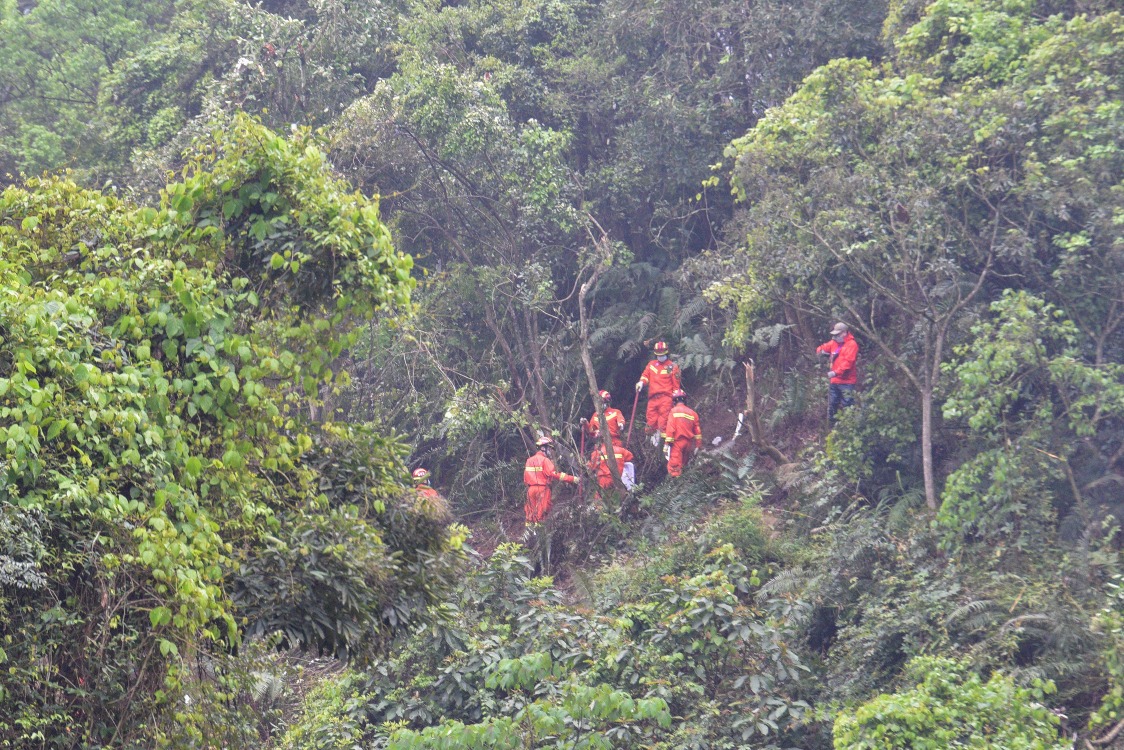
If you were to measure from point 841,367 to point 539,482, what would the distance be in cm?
408

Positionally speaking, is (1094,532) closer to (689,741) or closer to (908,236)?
(908,236)

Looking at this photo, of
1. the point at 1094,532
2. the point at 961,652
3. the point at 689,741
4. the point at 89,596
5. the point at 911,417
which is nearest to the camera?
the point at 89,596

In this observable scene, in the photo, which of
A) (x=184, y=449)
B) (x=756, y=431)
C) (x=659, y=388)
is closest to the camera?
(x=184, y=449)

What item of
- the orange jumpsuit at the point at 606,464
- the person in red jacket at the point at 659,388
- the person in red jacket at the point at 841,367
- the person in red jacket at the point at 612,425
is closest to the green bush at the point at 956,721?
the person in red jacket at the point at 841,367

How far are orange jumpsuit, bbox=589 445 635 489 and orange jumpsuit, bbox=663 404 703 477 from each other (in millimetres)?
696

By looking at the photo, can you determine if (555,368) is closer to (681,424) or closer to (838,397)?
(681,424)

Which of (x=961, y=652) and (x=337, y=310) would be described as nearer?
(x=337, y=310)

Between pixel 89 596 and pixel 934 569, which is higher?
pixel 89 596

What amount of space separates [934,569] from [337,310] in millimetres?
6713

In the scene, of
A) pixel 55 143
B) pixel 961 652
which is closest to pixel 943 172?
pixel 961 652

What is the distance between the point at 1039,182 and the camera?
11188 millimetres

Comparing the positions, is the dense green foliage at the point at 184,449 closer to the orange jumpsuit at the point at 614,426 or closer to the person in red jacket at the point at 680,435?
the person in red jacket at the point at 680,435

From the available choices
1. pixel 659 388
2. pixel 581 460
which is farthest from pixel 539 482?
pixel 659 388

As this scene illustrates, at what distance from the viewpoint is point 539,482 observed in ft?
45.9
